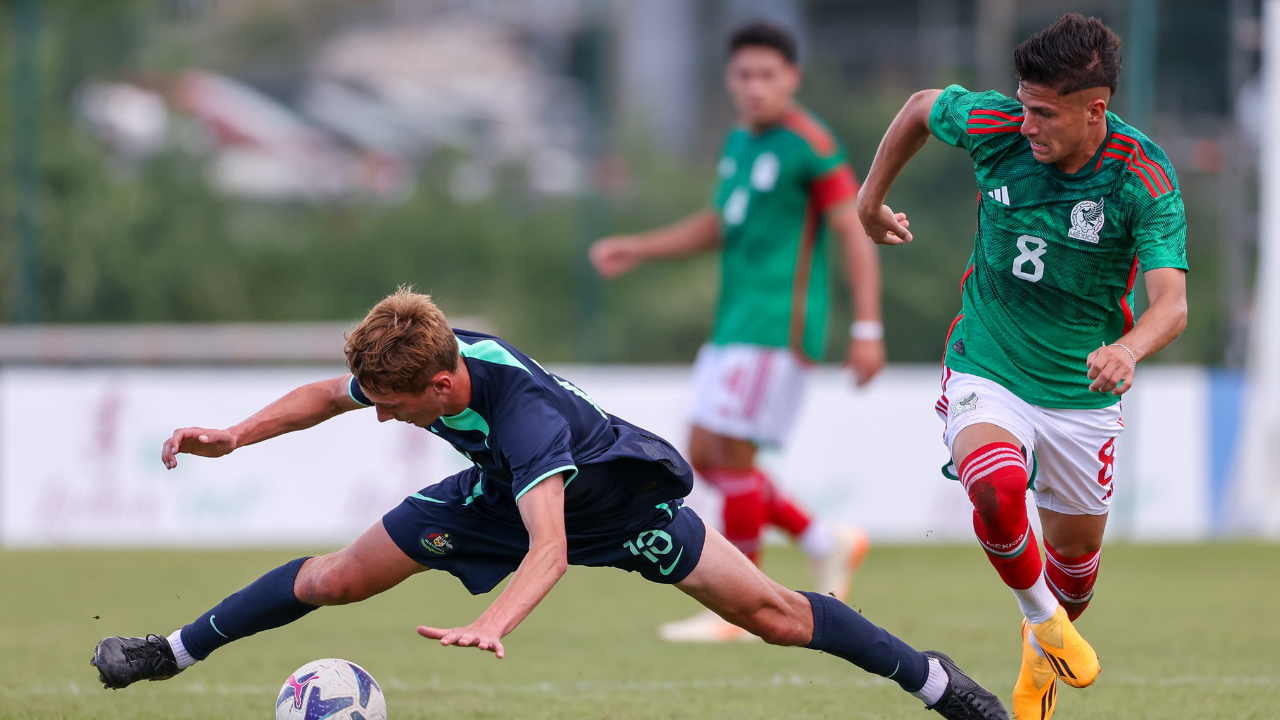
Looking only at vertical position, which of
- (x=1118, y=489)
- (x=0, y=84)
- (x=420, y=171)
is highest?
(x=0, y=84)

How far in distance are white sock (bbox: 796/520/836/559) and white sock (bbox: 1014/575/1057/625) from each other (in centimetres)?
266

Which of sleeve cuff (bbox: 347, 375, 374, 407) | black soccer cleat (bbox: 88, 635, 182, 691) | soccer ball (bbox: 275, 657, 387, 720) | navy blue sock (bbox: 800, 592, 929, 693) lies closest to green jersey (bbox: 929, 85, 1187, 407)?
navy blue sock (bbox: 800, 592, 929, 693)

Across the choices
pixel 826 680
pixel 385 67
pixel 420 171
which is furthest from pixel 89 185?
pixel 385 67

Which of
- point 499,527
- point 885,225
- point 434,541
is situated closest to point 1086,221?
point 885,225

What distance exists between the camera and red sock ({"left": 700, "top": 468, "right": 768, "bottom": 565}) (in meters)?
6.37

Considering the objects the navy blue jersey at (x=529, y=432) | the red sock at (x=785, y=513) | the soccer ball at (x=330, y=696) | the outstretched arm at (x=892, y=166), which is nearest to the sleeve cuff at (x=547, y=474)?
the navy blue jersey at (x=529, y=432)

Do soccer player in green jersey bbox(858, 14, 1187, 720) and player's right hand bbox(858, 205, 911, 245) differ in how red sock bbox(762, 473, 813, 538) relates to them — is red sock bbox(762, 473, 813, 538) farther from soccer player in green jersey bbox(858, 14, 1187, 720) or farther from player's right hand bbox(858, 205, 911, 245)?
player's right hand bbox(858, 205, 911, 245)

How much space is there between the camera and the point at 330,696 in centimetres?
375

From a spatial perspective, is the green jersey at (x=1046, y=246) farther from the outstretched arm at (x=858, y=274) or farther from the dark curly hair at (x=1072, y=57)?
the outstretched arm at (x=858, y=274)

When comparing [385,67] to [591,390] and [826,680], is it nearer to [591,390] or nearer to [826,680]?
[591,390]

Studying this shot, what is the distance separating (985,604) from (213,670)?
406 centimetres

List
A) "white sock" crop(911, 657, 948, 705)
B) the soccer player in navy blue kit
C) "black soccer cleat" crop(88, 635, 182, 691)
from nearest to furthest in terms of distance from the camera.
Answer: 1. the soccer player in navy blue kit
2. "black soccer cleat" crop(88, 635, 182, 691)
3. "white sock" crop(911, 657, 948, 705)

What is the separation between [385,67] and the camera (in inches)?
1250

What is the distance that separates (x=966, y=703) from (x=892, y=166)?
1585mm
